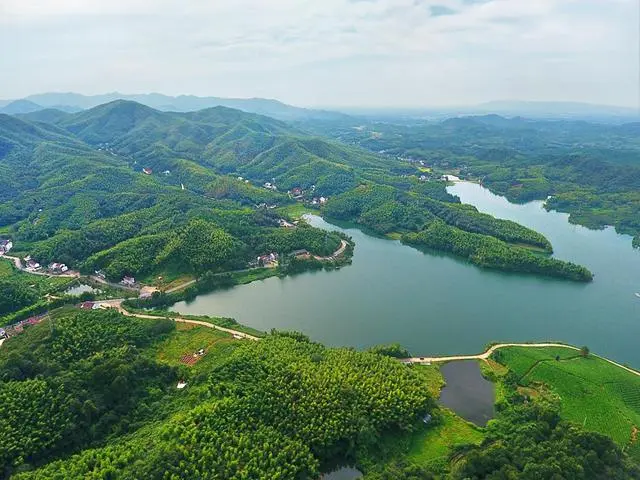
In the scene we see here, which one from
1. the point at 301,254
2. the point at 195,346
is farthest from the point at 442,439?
the point at 301,254

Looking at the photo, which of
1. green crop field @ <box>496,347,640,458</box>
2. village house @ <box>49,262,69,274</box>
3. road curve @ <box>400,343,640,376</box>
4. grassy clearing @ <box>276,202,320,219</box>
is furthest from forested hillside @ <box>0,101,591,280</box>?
green crop field @ <box>496,347,640,458</box>

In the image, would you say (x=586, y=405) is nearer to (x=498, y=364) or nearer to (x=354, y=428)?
(x=498, y=364)

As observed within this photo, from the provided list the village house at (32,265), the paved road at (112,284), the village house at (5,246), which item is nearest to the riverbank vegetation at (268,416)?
the paved road at (112,284)

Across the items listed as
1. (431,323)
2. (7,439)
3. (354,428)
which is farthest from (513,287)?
(7,439)

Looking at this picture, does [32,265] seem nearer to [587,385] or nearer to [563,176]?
[587,385]

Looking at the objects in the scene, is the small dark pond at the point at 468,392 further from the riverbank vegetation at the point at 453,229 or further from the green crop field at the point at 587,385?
the riverbank vegetation at the point at 453,229

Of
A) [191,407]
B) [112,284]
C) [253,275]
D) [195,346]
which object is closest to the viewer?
[191,407]
